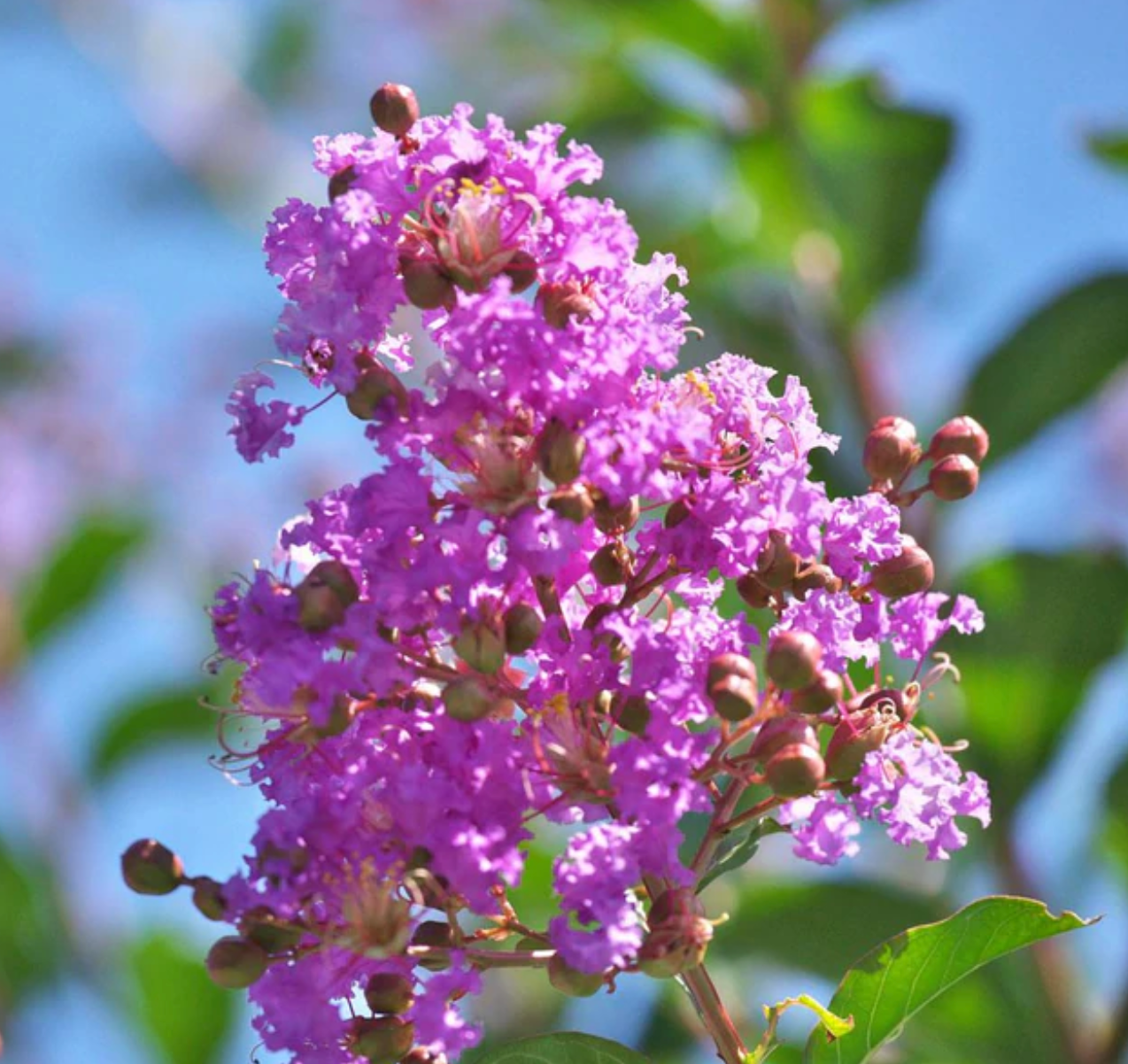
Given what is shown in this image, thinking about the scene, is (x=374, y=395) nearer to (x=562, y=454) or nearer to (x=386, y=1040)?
(x=562, y=454)

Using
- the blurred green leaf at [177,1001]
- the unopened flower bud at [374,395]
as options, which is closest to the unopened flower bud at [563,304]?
the unopened flower bud at [374,395]

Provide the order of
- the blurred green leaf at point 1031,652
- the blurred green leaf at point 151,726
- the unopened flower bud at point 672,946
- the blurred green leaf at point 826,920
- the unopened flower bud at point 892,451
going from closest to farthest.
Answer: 1. the unopened flower bud at point 672,946
2. the unopened flower bud at point 892,451
3. the blurred green leaf at point 826,920
4. the blurred green leaf at point 1031,652
5. the blurred green leaf at point 151,726

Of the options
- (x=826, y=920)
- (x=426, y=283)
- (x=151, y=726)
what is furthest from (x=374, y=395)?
(x=151, y=726)

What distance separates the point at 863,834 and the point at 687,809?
152 cm

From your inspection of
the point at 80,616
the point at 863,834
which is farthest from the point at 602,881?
the point at 80,616

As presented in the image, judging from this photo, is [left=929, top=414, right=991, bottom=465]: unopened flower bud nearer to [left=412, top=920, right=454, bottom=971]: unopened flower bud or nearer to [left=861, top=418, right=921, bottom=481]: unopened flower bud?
[left=861, top=418, right=921, bottom=481]: unopened flower bud

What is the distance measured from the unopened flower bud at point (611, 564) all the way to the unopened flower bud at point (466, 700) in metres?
0.15

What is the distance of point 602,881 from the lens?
1241 millimetres

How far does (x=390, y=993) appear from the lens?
4.25ft

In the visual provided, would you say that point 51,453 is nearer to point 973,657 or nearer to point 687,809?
point 973,657

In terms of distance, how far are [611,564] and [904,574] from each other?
251mm

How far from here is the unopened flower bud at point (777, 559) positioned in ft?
4.50

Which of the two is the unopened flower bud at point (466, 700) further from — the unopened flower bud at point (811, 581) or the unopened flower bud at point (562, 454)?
the unopened flower bud at point (811, 581)

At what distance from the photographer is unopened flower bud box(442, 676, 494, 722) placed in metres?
1.27
